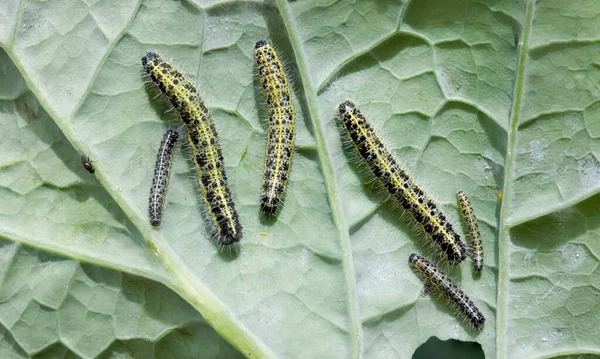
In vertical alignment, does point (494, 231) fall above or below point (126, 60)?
below

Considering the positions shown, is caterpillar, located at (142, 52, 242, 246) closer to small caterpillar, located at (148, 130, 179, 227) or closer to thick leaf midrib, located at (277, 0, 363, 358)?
small caterpillar, located at (148, 130, 179, 227)

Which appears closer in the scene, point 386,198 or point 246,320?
point 246,320

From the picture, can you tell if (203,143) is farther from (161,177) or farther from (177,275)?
(177,275)

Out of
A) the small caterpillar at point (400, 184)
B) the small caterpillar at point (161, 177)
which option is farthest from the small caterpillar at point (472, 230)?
the small caterpillar at point (161, 177)

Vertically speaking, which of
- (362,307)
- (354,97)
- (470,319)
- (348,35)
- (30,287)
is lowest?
(470,319)

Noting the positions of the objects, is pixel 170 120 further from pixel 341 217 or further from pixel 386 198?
pixel 386 198

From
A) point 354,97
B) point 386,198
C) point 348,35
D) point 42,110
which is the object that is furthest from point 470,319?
point 42,110

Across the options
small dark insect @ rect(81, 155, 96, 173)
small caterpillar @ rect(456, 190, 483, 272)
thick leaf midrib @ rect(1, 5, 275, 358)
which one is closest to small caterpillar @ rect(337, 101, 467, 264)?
small caterpillar @ rect(456, 190, 483, 272)
